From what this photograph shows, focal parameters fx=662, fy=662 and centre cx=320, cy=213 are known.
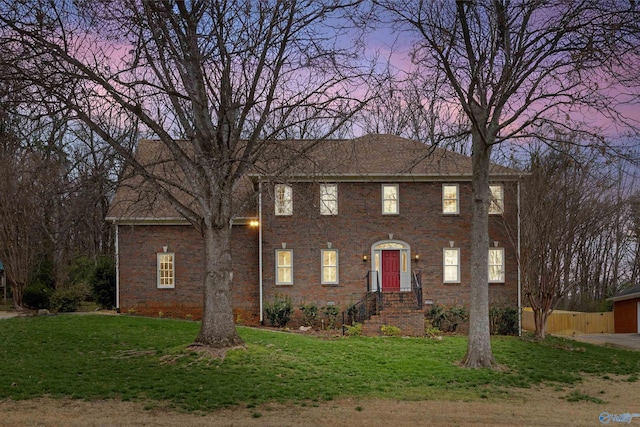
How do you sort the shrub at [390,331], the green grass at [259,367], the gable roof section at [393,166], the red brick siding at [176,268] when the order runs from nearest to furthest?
the green grass at [259,367] → the shrub at [390,331] → the gable roof section at [393,166] → the red brick siding at [176,268]

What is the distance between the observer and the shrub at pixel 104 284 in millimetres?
26812

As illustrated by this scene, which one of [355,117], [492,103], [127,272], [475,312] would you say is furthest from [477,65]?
[127,272]

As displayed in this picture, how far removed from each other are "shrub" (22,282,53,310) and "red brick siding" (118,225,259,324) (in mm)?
3849

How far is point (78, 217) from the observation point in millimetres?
14812

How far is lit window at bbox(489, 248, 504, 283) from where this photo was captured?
25.9m

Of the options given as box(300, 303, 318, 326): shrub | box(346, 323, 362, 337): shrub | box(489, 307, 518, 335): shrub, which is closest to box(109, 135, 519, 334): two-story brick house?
box(300, 303, 318, 326): shrub

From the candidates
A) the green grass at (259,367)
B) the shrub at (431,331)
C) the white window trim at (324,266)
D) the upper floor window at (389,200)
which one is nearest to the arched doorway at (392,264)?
the upper floor window at (389,200)

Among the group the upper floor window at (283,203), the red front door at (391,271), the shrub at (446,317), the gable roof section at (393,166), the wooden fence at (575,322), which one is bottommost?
the wooden fence at (575,322)

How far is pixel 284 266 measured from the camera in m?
25.8

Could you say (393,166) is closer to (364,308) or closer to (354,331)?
(364,308)

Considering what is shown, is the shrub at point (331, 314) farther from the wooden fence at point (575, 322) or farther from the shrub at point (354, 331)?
the wooden fence at point (575, 322)

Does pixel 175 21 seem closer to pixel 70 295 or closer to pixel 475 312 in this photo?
pixel 475 312

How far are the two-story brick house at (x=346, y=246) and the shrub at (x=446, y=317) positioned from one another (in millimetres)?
695

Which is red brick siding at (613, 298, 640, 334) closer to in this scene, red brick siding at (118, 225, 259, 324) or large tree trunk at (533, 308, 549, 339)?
large tree trunk at (533, 308, 549, 339)
